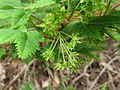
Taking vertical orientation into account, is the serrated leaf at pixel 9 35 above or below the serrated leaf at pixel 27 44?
above

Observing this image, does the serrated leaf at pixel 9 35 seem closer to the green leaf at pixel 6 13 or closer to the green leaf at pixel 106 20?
the green leaf at pixel 6 13

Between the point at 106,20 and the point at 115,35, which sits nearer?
the point at 106,20

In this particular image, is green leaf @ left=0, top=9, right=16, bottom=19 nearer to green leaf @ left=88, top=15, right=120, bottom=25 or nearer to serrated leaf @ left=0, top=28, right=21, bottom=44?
serrated leaf @ left=0, top=28, right=21, bottom=44

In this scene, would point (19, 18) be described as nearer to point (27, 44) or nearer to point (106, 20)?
point (27, 44)

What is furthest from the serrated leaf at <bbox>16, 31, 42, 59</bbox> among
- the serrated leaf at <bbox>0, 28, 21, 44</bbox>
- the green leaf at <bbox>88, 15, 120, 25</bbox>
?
the green leaf at <bbox>88, 15, 120, 25</bbox>

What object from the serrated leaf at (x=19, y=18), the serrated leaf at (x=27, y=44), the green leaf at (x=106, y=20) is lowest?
the serrated leaf at (x=27, y=44)

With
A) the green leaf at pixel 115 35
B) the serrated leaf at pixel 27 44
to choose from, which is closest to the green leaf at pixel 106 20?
the green leaf at pixel 115 35

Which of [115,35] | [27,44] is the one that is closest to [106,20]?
[115,35]

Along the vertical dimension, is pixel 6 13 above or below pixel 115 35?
above
